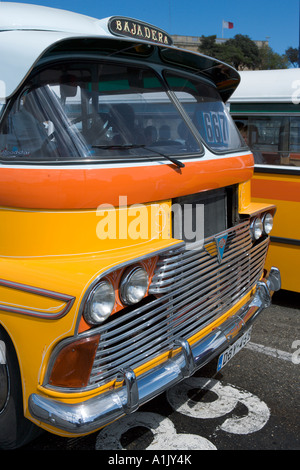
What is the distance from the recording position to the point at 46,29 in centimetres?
275

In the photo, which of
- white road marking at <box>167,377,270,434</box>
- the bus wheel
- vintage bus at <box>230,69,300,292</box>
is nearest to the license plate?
white road marking at <box>167,377,270,434</box>

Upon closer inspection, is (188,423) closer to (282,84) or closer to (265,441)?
(265,441)

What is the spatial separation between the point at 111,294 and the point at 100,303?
76 millimetres

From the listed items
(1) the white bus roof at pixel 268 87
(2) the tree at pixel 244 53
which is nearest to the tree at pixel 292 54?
(2) the tree at pixel 244 53

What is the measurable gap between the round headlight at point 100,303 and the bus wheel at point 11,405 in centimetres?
58

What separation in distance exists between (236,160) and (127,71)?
3.72ft

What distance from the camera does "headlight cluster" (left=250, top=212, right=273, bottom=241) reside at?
3789 millimetres

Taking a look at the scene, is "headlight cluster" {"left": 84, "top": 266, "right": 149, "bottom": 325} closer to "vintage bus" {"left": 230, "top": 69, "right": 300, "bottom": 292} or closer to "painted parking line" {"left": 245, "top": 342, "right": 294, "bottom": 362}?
"painted parking line" {"left": 245, "top": 342, "right": 294, "bottom": 362}

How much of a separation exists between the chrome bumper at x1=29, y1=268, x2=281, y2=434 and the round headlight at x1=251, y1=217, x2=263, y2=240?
0.97 metres

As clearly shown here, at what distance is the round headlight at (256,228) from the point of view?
12.4 ft

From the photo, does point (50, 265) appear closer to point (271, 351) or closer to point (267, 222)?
point (267, 222)


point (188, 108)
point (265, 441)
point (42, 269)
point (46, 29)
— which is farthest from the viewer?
point (188, 108)

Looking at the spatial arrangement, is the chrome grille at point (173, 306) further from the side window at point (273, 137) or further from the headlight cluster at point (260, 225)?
the side window at point (273, 137)
